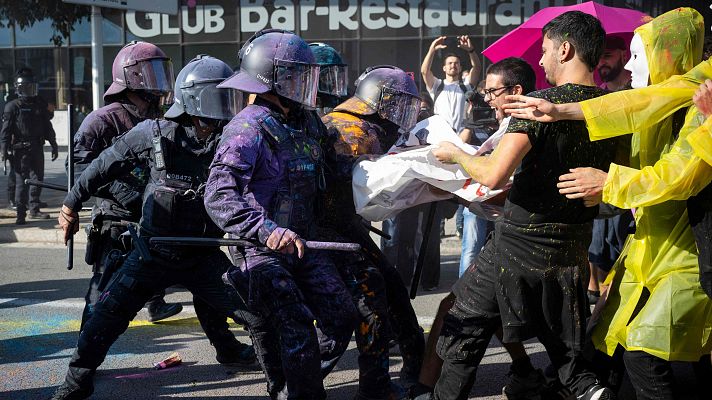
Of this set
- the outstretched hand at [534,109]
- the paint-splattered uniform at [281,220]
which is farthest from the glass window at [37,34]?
the outstretched hand at [534,109]

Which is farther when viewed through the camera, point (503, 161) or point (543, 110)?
point (503, 161)

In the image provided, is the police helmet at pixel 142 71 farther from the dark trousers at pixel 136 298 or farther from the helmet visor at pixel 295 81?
the helmet visor at pixel 295 81

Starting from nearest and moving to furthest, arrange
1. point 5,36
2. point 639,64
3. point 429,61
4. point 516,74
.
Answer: point 639,64 < point 516,74 < point 429,61 < point 5,36

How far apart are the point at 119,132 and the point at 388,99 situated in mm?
1744

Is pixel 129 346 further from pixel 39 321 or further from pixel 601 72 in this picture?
pixel 601 72

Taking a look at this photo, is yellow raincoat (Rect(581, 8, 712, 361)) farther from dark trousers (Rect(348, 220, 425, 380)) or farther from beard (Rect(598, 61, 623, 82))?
beard (Rect(598, 61, 623, 82))

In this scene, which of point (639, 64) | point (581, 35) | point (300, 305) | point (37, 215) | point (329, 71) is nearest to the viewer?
point (581, 35)

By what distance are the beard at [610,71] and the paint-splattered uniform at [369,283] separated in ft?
6.91

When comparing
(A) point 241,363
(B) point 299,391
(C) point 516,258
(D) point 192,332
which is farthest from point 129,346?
(C) point 516,258

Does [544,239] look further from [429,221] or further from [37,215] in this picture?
[37,215]

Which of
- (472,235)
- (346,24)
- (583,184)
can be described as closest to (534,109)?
(583,184)

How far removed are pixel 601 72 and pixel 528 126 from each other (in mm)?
3041

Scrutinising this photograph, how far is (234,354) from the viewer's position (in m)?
5.11

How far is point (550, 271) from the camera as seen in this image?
355 cm
